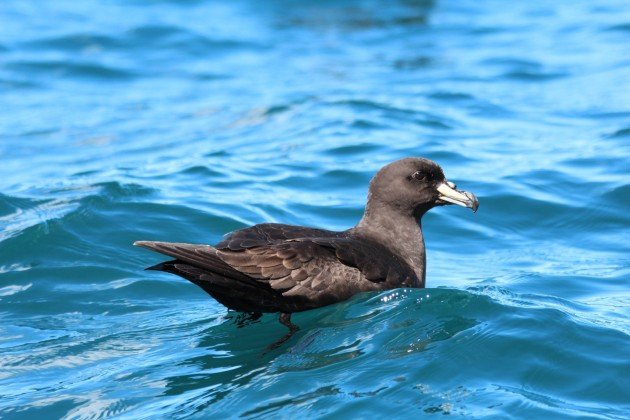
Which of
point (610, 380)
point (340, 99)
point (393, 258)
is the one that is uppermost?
point (340, 99)

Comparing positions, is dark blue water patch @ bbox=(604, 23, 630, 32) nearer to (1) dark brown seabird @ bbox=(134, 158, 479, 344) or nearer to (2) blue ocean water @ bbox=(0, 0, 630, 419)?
(2) blue ocean water @ bbox=(0, 0, 630, 419)

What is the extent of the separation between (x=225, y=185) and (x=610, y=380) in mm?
5906

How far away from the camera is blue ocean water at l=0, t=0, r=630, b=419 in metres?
6.64

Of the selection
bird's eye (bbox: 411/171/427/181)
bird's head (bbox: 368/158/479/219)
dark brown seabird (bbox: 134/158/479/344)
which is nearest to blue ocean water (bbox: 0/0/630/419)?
dark brown seabird (bbox: 134/158/479/344)

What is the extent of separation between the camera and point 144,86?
1791cm

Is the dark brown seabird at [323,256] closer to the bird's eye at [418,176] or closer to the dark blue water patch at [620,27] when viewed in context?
the bird's eye at [418,176]

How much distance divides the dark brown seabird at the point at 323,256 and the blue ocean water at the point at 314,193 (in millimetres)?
208

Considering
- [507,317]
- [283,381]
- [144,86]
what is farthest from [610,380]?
[144,86]

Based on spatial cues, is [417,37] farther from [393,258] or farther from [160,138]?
[393,258]

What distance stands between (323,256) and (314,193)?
4.15 meters

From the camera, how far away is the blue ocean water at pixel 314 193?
6.64 m

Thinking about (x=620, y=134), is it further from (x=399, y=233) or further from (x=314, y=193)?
(x=399, y=233)

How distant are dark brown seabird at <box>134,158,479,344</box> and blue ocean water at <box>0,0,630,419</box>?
0.21 m

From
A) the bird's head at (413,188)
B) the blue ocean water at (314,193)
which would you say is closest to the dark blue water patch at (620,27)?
the blue ocean water at (314,193)
